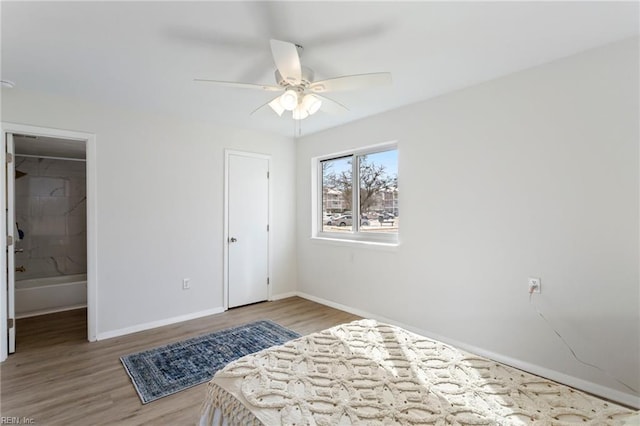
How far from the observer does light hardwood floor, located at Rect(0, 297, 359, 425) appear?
2.06m

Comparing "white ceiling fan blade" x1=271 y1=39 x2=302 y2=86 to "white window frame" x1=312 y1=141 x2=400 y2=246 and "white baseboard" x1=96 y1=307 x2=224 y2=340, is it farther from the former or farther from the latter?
"white baseboard" x1=96 y1=307 x2=224 y2=340

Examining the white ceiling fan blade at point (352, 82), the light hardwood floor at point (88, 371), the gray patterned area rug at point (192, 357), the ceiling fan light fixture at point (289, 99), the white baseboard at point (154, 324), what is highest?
the white ceiling fan blade at point (352, 82)

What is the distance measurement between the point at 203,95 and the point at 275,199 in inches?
75.4

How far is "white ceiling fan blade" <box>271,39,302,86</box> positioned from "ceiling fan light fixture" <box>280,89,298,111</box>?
7cm

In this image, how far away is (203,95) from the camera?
3.11 m

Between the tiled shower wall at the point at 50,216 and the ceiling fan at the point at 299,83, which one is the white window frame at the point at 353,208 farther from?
the tiled shower wall at the point at 50,216

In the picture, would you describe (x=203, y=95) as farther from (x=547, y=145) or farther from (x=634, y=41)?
(x=634, y=41)

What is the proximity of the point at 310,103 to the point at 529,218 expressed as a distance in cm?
195

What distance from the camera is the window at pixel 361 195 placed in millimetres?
3807

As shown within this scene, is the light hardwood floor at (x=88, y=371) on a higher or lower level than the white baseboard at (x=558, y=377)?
lower

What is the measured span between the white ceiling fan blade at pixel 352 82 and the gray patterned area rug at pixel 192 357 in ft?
7.75

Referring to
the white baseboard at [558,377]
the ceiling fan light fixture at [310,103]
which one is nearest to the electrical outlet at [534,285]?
the white baseboard at [558,377]

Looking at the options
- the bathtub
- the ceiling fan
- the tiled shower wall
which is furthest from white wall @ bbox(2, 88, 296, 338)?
the tiled shower wall

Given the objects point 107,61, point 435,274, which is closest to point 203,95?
point 107,61
